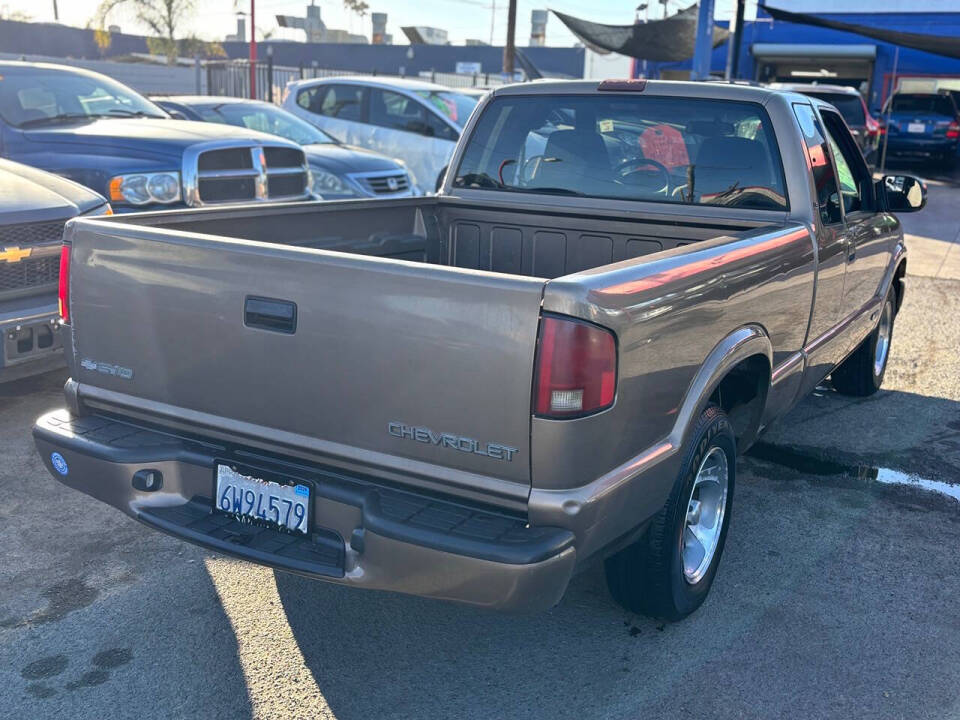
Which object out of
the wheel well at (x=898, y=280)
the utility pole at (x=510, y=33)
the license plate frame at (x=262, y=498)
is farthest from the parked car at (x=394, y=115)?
the utility pole at (x=510, y=33)

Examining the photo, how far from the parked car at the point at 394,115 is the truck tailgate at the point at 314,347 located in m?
9.70

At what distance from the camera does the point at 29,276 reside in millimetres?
5105

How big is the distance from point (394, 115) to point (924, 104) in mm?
15520

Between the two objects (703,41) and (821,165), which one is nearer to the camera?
(821,165)

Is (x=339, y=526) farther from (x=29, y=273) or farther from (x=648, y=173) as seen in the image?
(x=29, y=273)

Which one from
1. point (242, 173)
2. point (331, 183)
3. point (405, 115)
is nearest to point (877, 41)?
point (405, 115)

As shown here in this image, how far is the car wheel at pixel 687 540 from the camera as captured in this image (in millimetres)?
3270

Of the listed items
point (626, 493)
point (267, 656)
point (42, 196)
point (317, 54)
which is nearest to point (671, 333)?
point (626, 493)

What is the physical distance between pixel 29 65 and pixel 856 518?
7257 millimetres

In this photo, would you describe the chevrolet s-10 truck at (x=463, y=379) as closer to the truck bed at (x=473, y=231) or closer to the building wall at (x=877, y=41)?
the truck bed at (x=473, y=231)

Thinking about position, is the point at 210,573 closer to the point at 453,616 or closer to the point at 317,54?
the point at 453,616

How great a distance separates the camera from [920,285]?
10195mm

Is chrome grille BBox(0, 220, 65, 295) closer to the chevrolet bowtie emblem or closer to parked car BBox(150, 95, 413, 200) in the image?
the chevrolet bowtie emblem

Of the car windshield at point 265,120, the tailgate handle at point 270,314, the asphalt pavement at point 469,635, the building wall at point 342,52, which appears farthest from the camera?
the building wall at point 342,52
